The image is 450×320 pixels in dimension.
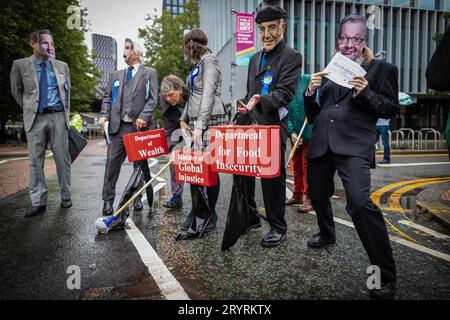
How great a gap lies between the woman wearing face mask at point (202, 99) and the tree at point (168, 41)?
29514 millimetres

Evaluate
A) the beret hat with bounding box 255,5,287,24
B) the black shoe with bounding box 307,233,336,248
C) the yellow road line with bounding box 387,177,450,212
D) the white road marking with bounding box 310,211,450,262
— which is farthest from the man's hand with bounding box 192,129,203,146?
the yellow road line with bounding box 387,177,450,212

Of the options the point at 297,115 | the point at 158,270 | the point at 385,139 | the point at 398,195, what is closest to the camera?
the point at 158,270

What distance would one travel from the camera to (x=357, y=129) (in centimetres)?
258

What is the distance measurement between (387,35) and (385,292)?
30931 mm

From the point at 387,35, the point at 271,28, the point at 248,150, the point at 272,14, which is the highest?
the point at 387,35

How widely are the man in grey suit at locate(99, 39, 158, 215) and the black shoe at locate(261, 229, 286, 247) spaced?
1.97 metres

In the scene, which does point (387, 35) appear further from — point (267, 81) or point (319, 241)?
point (319, 241)

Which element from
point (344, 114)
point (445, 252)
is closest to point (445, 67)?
point (344, 114)

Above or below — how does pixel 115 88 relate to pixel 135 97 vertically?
above

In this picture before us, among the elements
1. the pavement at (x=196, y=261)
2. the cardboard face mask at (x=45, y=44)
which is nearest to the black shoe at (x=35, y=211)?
the pavement at (x=196, y=261)

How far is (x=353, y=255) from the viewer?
3.02m

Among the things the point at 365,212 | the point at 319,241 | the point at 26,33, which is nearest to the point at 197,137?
the point at 319,241

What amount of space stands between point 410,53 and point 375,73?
3152cm
